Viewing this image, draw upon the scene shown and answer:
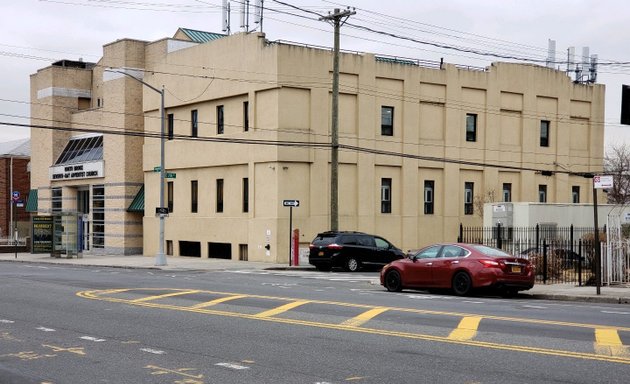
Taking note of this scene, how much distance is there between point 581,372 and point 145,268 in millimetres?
29541

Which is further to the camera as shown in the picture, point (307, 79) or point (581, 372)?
point (307, 79)

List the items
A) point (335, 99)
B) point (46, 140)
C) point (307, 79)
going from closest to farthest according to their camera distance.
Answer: point (335, 99)
point (307, 79)
point (46, 140)

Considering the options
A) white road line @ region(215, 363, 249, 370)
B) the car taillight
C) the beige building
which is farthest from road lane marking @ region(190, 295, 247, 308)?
the beige building

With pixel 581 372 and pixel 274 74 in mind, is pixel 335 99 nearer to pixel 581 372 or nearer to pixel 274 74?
pixel 274 74

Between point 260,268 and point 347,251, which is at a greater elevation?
point 347,251

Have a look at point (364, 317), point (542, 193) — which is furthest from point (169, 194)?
point (364, 317)

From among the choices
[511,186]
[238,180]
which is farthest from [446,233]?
[238,180]

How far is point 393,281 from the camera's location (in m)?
22.3

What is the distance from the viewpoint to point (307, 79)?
3978cm

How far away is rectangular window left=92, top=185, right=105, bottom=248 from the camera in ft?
174

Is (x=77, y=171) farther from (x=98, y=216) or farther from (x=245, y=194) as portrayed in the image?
(x=245, y=194)

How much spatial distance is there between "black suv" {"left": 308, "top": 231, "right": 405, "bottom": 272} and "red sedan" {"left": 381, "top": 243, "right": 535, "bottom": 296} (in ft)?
38.3

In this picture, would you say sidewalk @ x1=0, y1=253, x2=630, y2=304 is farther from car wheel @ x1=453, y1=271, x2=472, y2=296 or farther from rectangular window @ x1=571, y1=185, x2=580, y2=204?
rectangular window @ x1=571, y1=185, x2=580, y2=204

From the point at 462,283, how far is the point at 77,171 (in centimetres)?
3940
